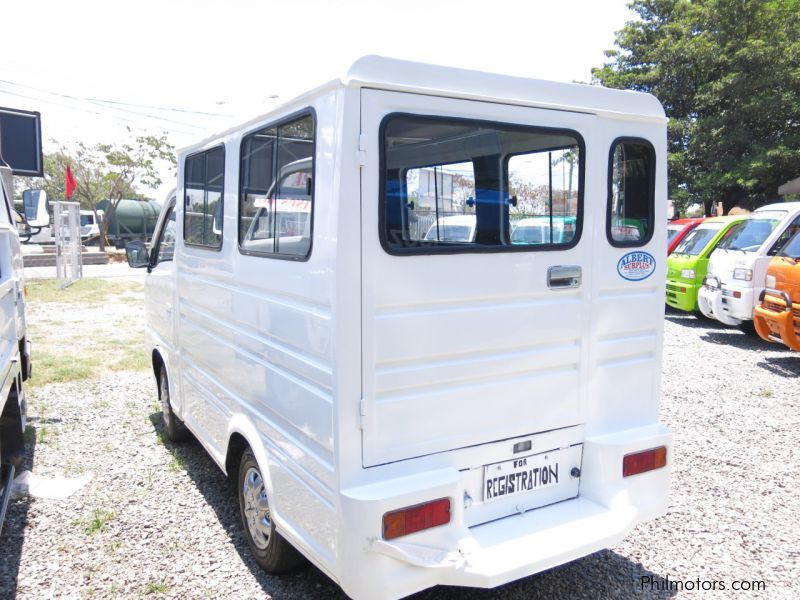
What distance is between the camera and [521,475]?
290 centimetres

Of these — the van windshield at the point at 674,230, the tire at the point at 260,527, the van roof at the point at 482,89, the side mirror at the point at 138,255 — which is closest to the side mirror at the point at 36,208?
the side mirror at the point at 138,255

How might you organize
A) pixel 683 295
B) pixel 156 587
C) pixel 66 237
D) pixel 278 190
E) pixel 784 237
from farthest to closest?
pixel 66 237 → pixel 683 295 → pixel 784 237 → pixel 156 587 → pixel 278 190

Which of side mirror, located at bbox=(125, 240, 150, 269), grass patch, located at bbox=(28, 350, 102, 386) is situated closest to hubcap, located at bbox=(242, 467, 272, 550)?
side mirror, located at bbox=(125, 240, 150, 269)

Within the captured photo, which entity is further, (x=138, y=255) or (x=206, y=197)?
(x=138, y=255)

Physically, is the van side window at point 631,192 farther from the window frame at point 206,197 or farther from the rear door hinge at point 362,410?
the window frame at point 206,197

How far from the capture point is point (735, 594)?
3107 millimetres

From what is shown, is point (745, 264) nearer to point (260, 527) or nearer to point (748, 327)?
point (748, 327)

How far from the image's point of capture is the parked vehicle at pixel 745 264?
8.70m

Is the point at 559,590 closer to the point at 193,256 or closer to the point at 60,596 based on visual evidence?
the point at 60,596

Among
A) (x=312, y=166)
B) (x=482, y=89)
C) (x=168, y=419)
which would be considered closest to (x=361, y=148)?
(x=312, y=166)

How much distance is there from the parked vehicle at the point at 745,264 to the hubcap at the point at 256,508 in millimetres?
7843

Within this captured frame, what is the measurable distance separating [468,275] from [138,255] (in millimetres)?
3397

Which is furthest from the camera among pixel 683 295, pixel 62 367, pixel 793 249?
pixel 683 295

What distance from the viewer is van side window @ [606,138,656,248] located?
3062 mm
